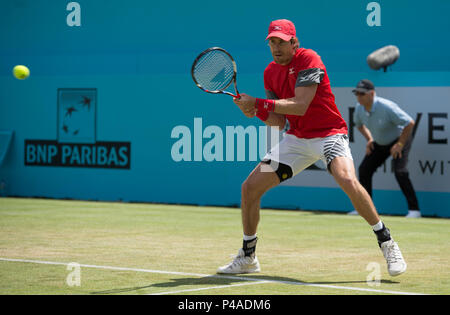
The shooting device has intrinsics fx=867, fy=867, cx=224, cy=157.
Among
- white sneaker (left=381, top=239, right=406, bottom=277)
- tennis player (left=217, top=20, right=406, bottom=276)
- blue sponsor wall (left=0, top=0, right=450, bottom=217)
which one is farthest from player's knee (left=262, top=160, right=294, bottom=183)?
blue sponsor wall (left=0, top=0, right=450, bottom=217)

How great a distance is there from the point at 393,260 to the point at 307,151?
109 cm

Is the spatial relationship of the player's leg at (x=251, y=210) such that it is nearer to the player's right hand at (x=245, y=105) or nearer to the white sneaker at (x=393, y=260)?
Answer: the player's right hand at (x=245, y=105)

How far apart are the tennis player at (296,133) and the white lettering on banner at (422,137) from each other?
5728 mm

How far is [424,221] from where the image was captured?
11.5 meters

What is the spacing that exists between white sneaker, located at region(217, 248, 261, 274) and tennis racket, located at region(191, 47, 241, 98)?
127cm

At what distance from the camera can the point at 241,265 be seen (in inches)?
261

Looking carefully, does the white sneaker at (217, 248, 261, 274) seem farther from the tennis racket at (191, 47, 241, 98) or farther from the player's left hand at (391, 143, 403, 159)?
the player's left hand at (391, 143, 403, 159)

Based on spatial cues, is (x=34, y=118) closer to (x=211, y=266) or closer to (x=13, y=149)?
(x=13, y=149)

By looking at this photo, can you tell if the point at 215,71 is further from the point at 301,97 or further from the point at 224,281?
the point at 224,281

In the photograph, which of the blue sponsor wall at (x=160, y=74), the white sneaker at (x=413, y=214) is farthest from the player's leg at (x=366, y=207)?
the blue sponsor wall at (x=160, y=74)

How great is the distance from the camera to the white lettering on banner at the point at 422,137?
12.1 metres

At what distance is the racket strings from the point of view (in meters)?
6.77
